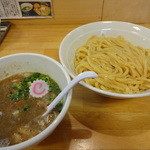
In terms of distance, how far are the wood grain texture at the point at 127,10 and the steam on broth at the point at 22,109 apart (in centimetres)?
104

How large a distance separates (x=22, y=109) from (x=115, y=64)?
663 millimetres

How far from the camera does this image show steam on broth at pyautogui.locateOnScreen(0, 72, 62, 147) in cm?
A: 59

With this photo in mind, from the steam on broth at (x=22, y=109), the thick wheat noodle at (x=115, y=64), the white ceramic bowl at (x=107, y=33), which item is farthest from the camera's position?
the white ceramic bowl at (x=107, y=33)

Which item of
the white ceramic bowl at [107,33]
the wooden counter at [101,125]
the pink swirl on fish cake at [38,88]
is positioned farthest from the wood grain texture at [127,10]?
the pink swirl on fish cake at [38,88]

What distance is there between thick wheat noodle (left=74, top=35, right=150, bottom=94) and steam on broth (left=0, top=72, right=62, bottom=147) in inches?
11.4

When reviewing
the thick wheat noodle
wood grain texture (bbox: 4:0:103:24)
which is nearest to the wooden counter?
the thick wheat noodle

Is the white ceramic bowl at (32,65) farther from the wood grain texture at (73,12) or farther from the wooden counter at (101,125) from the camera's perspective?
the wood grain texture at (73,12)

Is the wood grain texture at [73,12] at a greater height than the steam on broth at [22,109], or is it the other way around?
the wood grain texture at [73,12]

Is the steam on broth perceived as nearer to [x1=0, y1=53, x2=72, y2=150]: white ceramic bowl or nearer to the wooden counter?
[x1=0, y1=53, x2=72, y2=150]: white ceramic bowl

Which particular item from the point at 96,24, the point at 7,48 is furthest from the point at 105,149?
the point at 7,48

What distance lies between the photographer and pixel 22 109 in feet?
2.24

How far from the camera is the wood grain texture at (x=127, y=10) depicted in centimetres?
138

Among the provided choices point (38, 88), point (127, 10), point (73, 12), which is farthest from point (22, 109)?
point (127, 10)

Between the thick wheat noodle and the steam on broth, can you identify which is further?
the thick wheat noodle
